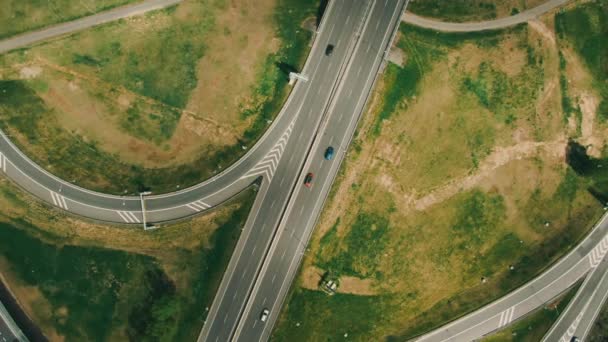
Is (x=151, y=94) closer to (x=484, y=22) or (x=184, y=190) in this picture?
(x=184, y=190)

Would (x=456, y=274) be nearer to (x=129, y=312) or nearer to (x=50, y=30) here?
(x=129, y=312)

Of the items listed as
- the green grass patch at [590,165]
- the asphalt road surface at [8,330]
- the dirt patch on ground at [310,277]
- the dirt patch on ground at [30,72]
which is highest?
the green grass patch at [590,165]

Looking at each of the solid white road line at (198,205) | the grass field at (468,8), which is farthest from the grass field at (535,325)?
the solid white road line at (198,205)

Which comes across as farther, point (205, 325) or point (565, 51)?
point (565, 51)

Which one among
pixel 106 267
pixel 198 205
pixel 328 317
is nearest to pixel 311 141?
pixel 198 205

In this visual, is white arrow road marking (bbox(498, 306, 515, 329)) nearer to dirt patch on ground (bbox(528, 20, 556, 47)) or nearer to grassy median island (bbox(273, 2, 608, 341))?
grassy median island (bbox(273, 2, 608, 341))

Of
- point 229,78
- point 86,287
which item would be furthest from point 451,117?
point 86,287

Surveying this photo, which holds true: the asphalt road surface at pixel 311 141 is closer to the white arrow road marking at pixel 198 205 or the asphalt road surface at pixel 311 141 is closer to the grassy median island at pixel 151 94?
the grassy median island at pixel 151 94
